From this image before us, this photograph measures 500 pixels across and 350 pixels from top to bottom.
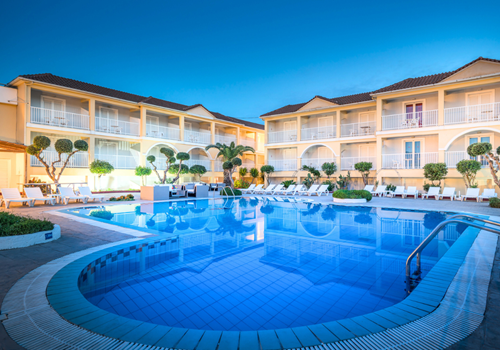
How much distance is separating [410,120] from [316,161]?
783 cm

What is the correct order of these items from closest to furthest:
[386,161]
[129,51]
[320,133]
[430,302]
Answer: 1. [430,302]
2. [386,161]
3. [320,133]
4. [129,51]

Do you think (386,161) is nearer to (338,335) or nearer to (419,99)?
(419,99)

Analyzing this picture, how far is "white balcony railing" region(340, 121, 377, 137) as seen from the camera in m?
21.4

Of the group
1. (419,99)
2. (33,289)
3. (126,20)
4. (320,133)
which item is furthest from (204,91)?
(33,289)

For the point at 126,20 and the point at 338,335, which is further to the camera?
the point at 126,20

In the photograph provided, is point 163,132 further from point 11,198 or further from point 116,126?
point 11,198

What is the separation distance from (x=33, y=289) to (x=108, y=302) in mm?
876

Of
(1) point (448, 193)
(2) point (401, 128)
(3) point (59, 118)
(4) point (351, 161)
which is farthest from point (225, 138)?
(1) point (448, 193)

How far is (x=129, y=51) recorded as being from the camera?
38.8 m

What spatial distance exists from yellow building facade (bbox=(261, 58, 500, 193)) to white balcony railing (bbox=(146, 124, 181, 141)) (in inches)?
336

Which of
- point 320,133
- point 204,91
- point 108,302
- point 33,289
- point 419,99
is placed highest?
point 204,91

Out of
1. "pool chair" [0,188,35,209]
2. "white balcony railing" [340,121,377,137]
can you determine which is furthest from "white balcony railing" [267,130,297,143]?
"pool chair" [0,188,35,209]

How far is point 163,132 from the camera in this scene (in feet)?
75.6

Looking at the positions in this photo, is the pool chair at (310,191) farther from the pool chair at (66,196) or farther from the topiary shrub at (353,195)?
the pool chair at (66,196)
